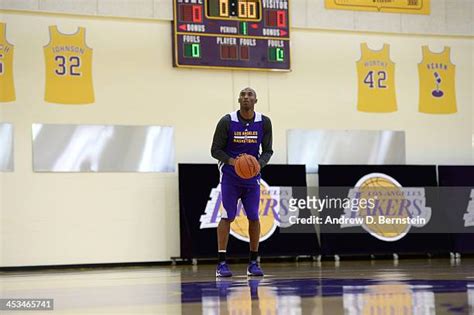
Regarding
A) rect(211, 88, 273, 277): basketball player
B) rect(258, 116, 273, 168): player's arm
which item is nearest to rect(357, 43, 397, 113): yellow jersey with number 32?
rect(258, 116, 273, 168): player's arm

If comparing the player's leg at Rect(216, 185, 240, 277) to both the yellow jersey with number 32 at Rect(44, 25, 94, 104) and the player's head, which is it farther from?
the yellow jersey with number 32 at Rect(44, 25, 94, 104)

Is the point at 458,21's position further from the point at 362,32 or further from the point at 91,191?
the point at 91,191

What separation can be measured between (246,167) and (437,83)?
25.8 ft

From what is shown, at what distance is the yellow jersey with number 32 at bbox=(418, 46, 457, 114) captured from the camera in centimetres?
1481

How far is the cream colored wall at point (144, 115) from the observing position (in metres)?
12.6

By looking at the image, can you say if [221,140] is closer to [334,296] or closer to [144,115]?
[334,296]

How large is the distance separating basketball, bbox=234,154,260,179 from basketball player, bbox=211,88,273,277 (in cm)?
18

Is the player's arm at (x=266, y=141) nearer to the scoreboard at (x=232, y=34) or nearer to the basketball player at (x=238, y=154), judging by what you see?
the basketball player at (x=238, y=154)

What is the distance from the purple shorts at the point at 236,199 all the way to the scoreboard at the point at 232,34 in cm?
514

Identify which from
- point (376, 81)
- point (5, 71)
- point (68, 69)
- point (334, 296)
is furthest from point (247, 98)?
point (376, 81)

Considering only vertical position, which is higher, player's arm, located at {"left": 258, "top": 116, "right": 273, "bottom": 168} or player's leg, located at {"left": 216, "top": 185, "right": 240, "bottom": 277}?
player's arm, located at {"left": 258, "top": 116, "right": 273, "bottom": 168}

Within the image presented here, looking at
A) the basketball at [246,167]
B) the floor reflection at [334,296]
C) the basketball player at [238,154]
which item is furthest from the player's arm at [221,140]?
the floor reflection at [334,296]

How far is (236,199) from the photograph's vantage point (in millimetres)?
8398
